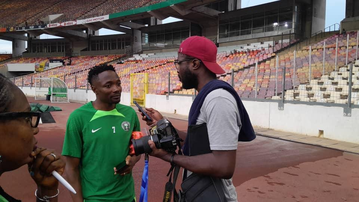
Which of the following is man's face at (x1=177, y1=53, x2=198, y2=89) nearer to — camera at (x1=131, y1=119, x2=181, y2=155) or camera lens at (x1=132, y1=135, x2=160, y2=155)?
camera at (x1=131, y1=119, x2=181, y2=155)

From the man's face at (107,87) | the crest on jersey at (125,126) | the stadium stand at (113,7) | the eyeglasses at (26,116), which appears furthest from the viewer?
the stadium stand at (113,7)

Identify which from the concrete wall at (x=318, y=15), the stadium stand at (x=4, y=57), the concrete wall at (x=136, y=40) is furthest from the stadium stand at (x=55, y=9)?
the concrete wall at (x=318, y=15)

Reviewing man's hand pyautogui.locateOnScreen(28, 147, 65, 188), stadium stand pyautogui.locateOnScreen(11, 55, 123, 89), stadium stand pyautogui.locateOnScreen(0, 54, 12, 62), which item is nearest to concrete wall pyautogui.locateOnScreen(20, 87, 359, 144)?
man's hand pyautogui.locateOnScreen(28, 147, 65, 188)

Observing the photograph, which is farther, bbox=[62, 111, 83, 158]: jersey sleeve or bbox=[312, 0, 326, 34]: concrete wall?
bbox=[312, 0, 326, 34]: concrete wall

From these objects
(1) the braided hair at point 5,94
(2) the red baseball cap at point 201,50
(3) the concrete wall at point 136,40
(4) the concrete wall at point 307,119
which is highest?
(3) the concrete wall at point 136,40

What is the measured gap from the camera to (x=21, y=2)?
4791 cm

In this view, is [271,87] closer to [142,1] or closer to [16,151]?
[16,151]

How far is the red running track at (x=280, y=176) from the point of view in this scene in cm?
399

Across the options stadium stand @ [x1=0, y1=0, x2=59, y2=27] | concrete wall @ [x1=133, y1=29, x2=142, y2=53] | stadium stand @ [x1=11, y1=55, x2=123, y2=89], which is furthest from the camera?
stadium stand @ [x1=0, y1=0, x2=59, y2=27]

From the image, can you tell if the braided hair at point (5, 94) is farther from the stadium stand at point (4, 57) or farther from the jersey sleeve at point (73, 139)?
the stadium stand at point (4, 57)

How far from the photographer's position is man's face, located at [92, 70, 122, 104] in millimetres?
2301

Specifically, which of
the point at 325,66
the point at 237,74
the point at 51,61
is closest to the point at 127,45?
the point at 51,61

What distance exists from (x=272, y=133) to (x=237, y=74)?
567 centimetres

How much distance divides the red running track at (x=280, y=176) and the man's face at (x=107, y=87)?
708 mm
